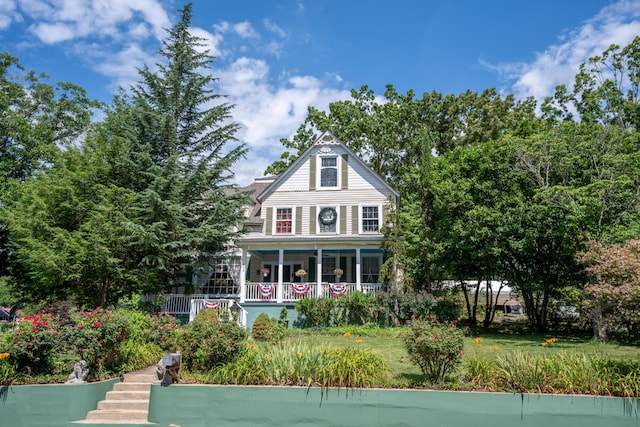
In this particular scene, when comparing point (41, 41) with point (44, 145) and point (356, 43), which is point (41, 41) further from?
point (356, 43)

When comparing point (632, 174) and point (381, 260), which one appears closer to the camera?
point (632, 174)

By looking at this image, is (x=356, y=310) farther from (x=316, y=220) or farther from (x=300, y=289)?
(x=316, y=220)

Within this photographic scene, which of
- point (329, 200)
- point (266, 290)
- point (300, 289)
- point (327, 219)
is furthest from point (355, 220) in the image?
point (266, 290)

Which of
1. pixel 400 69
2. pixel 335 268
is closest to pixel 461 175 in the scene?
pixel 400 69

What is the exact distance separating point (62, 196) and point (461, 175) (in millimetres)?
16147

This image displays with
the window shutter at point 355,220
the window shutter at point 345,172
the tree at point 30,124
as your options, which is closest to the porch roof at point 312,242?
the window shutter at point 355,220

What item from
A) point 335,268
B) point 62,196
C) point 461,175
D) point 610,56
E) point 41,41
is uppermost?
point 610,56

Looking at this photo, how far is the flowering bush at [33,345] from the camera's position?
843 cm

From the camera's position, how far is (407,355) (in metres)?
10.1

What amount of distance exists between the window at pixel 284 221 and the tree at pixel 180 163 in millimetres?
3285

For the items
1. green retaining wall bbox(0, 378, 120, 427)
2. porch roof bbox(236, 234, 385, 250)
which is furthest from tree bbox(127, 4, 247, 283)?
green retaining wall bbox(0, 378, 120, 427)

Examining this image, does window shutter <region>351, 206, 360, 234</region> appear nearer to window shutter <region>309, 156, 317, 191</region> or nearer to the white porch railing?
window shutter <region>309, 156, 317, 191</region>

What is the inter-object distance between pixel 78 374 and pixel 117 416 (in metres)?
1.14

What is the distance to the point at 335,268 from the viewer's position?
22219 millimetres
